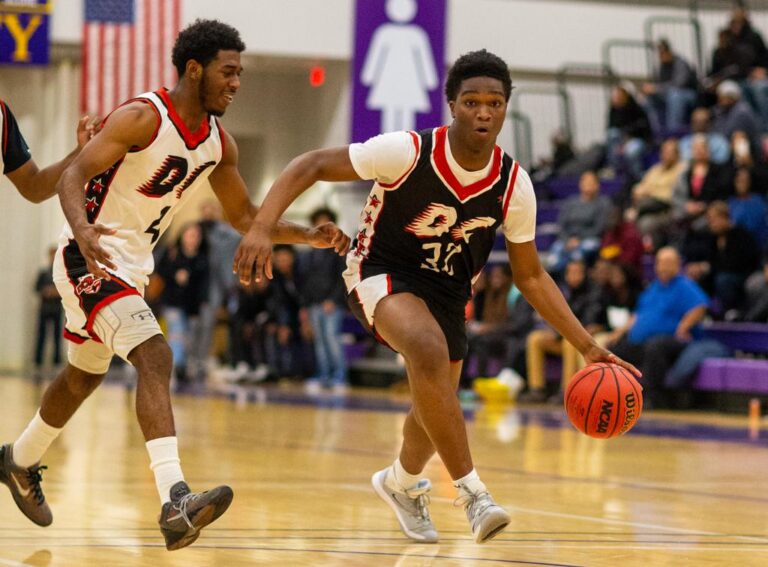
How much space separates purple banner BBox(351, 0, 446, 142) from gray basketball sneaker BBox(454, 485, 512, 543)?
12.6m

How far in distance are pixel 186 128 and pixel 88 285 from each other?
71 cm

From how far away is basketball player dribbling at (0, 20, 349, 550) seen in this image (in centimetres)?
523

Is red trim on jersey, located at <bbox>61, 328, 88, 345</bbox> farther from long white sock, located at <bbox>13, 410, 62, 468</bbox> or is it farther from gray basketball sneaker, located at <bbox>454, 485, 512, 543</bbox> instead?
gray basketball sneaker, located at <bbox>454, 485, 512, 543</bbox>

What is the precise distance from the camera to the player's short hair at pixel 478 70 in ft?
18.3

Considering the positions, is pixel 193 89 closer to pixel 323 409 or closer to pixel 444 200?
pixel 444 200

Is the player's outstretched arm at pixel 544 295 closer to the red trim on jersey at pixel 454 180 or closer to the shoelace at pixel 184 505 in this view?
the red trim on jersey at pixel 454 180

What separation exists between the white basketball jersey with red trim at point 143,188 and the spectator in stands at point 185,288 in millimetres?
12396

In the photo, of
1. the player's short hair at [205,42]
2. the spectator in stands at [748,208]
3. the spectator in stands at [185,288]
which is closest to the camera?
the player's short hair at [205,42]

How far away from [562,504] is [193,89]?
280cm

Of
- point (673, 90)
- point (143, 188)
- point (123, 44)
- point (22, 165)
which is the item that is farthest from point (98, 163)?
point (123, 44)

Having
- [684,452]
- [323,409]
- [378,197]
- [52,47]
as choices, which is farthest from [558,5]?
[378,197]

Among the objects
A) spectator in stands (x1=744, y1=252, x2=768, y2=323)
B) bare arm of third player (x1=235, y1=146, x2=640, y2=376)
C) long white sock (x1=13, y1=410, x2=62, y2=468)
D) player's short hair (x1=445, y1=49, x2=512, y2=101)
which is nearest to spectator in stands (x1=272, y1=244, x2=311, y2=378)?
spectator in stands (x1=744, y1=252, x2=768, y2=323)

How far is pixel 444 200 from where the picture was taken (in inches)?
225

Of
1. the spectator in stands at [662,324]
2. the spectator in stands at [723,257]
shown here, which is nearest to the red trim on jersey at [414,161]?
the spectator in stands at [662,324]
